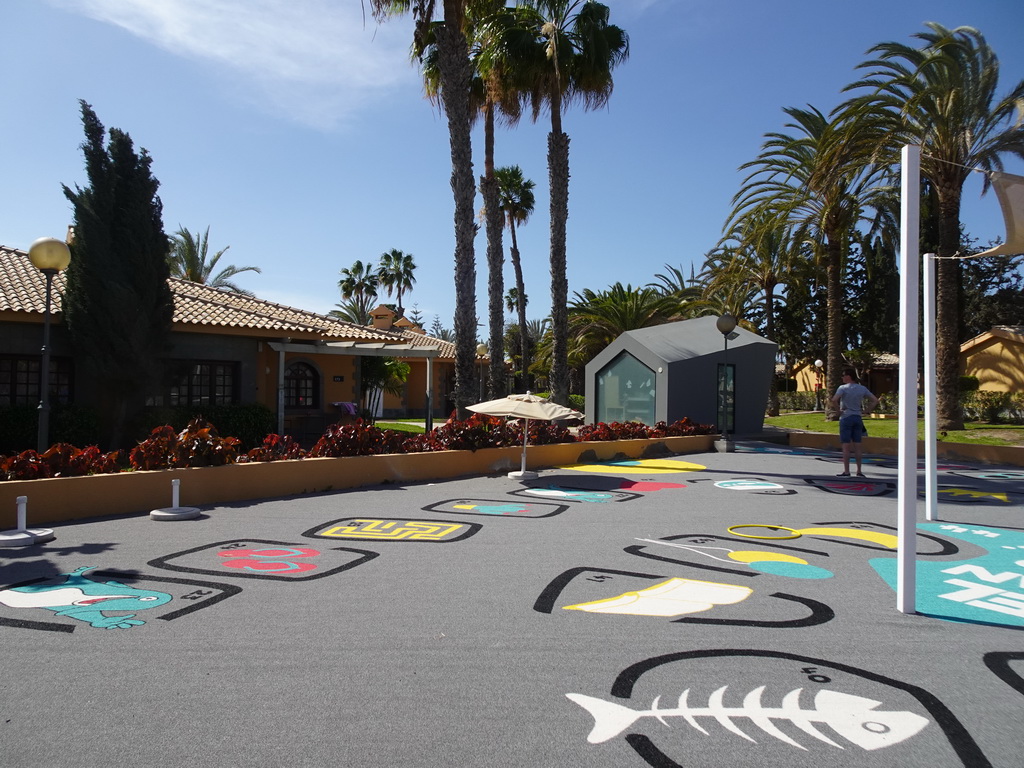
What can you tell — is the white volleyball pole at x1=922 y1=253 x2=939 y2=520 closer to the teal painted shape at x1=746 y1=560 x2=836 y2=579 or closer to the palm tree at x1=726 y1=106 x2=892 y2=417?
the teal painted shape at x1=746 y1=560 x2=836 y2=579

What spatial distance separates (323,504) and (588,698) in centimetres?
680

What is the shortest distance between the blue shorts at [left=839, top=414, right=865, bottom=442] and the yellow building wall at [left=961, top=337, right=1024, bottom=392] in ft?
74.2

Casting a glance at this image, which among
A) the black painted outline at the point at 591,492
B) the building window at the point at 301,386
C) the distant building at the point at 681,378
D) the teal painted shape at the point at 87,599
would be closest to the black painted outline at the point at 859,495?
the black painted outline at the point at 591,492

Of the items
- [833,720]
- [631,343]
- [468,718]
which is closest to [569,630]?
[468,718]

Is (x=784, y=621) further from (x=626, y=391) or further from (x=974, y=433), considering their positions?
(x=974, y=433)

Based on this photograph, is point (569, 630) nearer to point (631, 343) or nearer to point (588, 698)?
point (588, 698)

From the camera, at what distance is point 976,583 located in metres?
6.12

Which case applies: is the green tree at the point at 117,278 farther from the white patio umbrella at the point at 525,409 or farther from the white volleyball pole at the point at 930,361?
the white volleyball pole at the point at 930,361

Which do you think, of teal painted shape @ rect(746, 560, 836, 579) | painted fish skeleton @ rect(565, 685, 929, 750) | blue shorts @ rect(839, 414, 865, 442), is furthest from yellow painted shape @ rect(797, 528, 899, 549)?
blue shorts @ rect(839, 414, 865, 442)

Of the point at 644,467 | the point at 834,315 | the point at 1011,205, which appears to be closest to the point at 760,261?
the point at 834,315

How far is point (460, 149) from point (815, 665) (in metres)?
14.4

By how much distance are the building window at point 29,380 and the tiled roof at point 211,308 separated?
124 centimetres

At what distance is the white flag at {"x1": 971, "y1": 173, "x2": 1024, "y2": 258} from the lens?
5.79m

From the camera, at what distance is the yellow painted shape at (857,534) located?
7727mm
